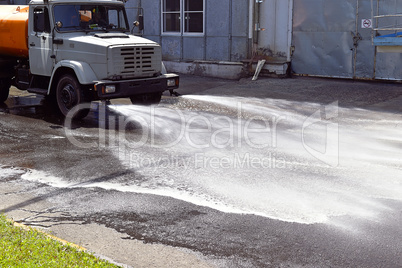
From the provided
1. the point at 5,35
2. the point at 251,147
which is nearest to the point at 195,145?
the point at 251,147

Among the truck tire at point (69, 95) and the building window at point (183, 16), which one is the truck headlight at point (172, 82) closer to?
the truck tire at point (69, 95)

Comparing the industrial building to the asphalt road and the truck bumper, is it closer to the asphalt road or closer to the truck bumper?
the asphalt road

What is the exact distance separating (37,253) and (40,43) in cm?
862

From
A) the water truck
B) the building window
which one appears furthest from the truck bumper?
the building window

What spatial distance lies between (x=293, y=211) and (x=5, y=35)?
10135 millimetres

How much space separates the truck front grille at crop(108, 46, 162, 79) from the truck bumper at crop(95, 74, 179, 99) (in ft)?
0.61

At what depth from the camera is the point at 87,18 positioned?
12422 mm

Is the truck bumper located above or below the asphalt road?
above

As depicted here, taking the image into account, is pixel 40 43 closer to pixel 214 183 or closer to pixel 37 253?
pixel 214 183

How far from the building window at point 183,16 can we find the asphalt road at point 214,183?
8.42m

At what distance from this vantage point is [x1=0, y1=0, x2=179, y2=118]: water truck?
11508 mm

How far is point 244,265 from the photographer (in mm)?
4988

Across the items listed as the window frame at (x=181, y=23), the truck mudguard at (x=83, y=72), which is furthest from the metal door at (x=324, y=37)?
the truck mudguard at (x=83, y=72)

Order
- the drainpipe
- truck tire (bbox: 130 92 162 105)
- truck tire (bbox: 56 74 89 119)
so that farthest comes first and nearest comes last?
the drainpipe → truck tire (bbox: 130 92 162 105) → truck tire (bbox: 56 74 89 119)
